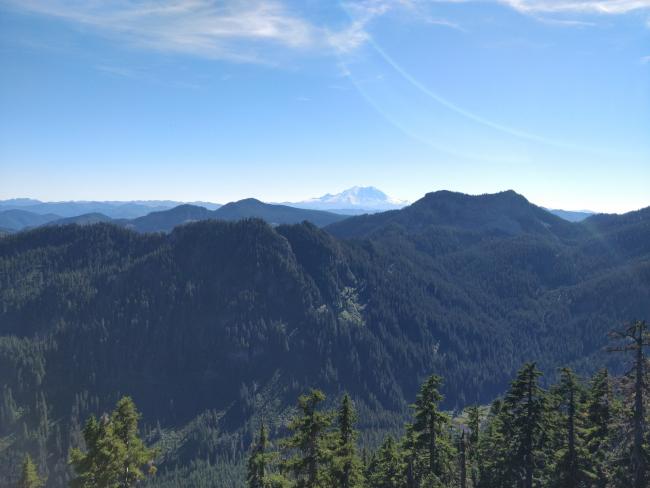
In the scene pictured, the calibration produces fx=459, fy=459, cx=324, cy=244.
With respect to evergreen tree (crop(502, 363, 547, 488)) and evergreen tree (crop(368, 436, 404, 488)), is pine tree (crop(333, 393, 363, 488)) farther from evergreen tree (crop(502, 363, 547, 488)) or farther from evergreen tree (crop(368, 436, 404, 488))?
evergreen tree (crop(368, 436, 404, 488))

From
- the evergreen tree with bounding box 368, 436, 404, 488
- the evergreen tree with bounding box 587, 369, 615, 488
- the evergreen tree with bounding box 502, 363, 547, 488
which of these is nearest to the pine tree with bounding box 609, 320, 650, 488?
the evergreen tree with bounding box 502, 363, 547, 488

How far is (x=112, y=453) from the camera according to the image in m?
36.3

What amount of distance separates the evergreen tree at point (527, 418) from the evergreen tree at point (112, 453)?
99.4 ft

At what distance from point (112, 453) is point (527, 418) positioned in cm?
3363

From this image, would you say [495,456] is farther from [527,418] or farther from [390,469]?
[390,469]

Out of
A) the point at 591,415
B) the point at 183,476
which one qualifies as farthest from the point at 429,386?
the point at 183,476

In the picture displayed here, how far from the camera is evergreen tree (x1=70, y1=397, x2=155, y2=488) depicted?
36.3 meters

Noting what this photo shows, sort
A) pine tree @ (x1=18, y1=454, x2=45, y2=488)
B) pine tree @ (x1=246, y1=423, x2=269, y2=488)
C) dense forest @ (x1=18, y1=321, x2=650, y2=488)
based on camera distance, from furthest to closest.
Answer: pine tree @ (x1=18, y1=454, x2=45, y2=488) → pine tree @ (x1=246, y1=423, x2=269, y2=488) → dense forest @ (x1=18, y1=321, x2=650, y2=488)

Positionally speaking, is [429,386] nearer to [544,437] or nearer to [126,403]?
[544,437]

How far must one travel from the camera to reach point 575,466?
3875cm

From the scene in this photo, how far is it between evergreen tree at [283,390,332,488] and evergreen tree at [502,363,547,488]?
15969 mm

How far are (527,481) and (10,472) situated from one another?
22242 cm

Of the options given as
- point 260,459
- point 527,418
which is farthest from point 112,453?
point 527,418

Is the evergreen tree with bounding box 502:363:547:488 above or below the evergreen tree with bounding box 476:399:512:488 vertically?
above
